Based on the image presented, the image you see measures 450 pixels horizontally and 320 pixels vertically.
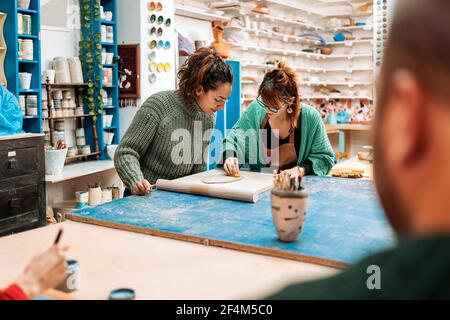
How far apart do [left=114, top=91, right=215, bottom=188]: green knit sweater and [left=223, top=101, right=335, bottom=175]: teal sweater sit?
0.74ft

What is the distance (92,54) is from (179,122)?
10.1 feet

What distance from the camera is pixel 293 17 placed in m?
10.2

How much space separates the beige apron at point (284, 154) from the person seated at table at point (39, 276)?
215cm

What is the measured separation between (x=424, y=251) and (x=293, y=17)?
405 inches

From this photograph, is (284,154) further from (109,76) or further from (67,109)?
(109,76)

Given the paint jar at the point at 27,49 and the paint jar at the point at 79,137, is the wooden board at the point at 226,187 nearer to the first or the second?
the paint jar at the point at 27,49

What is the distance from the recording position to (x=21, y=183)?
414 cm

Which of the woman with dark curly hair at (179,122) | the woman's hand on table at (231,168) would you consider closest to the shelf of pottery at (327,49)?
the woman with dark curly hair at (179,122)

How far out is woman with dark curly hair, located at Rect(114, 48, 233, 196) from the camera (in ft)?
9.09

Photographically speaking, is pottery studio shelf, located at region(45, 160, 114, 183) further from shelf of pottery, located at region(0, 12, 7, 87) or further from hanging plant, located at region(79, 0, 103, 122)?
shelf of pottery, located at region(0, 12, 7, 87)

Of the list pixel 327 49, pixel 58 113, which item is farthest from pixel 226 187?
pixel 327 49

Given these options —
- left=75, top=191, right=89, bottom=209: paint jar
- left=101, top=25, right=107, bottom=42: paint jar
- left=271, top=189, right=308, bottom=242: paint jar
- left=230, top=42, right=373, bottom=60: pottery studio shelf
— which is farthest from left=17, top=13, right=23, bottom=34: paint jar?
left=271, top=189, right=308, bottom=242: paint jar
